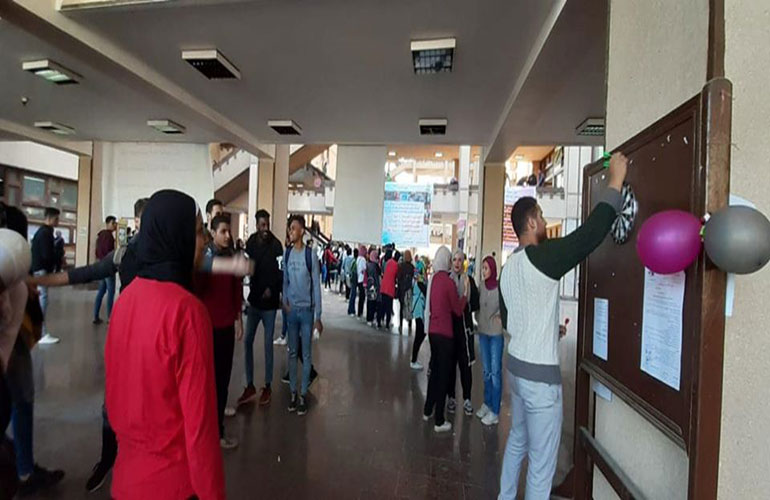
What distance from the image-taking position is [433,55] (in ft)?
12.9

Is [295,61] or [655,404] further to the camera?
[295,61]

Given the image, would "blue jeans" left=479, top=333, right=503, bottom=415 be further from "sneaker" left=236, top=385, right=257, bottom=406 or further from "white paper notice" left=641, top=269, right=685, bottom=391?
"white paper notice" left=641, top=269, right=685, bottom=391

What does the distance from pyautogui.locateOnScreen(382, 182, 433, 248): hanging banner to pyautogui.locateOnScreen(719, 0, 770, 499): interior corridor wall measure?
350 inches

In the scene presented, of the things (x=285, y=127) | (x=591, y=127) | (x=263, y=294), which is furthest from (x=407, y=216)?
(x=263, y=294)

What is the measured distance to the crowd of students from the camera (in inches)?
49.9

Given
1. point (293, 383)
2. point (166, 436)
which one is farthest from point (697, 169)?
point (293, 383)

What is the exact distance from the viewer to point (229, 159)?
50.8ft

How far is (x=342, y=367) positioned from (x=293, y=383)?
1480 millimetres

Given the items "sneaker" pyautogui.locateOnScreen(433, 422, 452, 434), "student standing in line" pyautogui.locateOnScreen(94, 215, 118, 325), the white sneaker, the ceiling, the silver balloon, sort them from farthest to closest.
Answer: "student standing in line" pyautogui.locateOnScreen(94, 215, 118, 325), the white sneaker, "sneaker" pyautogui.locateOnScreen(433, 422, 452, 434), the ceiling, the silver balloon

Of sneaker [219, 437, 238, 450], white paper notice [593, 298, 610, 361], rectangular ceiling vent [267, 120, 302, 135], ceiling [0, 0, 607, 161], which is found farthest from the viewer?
rectangular ceiling vent [267, 120, 302, 135]

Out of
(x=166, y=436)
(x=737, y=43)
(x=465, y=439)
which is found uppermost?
(x=737, y=43)

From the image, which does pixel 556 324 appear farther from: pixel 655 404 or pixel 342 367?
pixel 342 367

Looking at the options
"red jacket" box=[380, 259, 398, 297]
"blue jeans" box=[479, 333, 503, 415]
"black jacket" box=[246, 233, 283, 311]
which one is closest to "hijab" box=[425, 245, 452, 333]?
"blue jeans" box=[479, 333, 503, 415]

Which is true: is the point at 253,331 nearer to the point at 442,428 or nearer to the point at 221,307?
the point at 221,307
